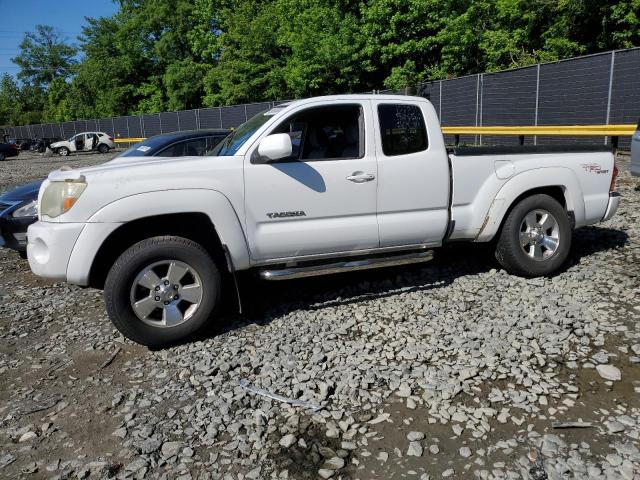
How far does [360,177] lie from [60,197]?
7.72 ft

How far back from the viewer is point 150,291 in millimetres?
4102

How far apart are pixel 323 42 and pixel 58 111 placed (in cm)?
5208

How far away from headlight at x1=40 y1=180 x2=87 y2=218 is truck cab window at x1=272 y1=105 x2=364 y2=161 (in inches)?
64.4

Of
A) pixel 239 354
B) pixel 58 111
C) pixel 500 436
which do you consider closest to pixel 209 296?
pixel 239 354

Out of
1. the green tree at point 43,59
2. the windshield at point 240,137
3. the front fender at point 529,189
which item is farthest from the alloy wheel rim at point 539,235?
the green tree at point 43,59

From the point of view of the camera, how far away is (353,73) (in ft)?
94.4

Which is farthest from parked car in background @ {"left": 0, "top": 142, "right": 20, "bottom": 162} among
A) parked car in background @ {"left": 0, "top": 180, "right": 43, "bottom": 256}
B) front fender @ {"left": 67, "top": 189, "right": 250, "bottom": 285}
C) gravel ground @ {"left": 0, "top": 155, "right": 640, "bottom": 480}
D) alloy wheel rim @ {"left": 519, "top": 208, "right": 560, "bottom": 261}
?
alloy wheel rim @ {"left": 519, "top": 208, "right": 560, "bottom": 261}

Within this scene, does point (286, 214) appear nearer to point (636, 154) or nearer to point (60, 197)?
point (60, 197)

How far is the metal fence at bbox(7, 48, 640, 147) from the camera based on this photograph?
13.6m

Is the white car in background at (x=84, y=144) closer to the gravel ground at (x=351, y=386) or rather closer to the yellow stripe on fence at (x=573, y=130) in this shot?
the yellow stripe on fence at (x=573, y=130)

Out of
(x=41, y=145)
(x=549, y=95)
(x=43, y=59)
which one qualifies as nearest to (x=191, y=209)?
(x=549, y=95)

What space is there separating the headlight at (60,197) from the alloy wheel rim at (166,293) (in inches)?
28.5

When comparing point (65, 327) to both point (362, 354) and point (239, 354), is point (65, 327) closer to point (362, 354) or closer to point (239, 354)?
point (239, 354)

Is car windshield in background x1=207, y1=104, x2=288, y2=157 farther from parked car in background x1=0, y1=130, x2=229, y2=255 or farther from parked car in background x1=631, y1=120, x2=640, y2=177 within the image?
parked car in background x1=631, y1=120, x2=640, y2=177
